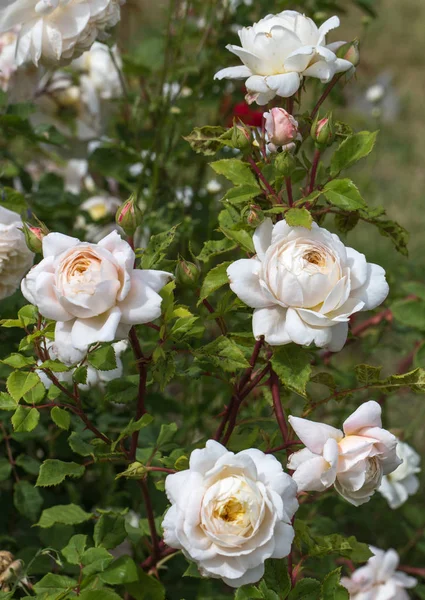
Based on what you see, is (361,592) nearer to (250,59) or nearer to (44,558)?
(44,558)

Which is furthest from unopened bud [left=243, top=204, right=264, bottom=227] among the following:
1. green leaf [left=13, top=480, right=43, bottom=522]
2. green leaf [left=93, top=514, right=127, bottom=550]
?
green leaf [left=13, top=480, right=43, bottom=522]

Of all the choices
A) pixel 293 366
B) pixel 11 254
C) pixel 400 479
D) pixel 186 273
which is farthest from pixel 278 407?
pixel 400 479

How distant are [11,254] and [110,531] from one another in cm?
39

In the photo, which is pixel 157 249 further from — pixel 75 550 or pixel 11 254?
pixel 75 550

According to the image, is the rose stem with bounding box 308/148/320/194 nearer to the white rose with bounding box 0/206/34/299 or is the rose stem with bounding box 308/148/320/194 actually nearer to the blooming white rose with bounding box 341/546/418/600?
the white rose with bounding box 0/206/34/299

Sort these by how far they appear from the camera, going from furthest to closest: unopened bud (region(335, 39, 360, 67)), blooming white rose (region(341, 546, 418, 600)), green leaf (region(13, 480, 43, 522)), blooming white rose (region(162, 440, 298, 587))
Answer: blooming white rose (region(341, 546, 418, 600)) < green leaf (region(13, 480, 43, 522)) < unopened bud (region(335, 39, 360, 67)) < blooming white rose (region(162, 440, 298, 587))

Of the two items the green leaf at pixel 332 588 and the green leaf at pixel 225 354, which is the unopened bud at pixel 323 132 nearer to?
the green leaf at pixel 225 354

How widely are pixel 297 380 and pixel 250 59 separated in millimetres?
380

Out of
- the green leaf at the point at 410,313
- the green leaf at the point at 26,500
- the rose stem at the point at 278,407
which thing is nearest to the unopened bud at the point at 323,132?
the rose stem at the point at 278,407

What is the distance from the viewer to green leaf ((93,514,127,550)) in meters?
1.03

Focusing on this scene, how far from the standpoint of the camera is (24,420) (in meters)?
0.93

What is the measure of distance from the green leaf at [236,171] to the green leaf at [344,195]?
0.09 metres

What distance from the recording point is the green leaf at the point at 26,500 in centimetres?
126

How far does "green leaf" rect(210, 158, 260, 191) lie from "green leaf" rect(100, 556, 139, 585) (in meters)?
0.50
